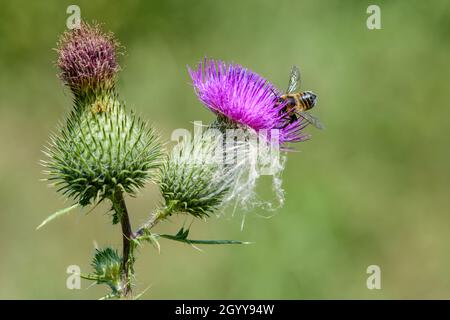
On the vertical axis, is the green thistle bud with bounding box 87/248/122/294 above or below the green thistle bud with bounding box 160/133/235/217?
below

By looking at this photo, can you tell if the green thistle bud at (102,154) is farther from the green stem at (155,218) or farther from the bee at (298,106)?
the bee at (298,106)

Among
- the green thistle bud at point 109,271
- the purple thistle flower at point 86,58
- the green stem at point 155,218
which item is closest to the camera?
the green thistle bud at point 109,271

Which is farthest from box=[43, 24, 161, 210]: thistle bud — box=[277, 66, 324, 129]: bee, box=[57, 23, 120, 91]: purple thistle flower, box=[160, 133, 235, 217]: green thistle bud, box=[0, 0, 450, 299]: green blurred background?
box=[0, 0, 450, 299]: green blurred background

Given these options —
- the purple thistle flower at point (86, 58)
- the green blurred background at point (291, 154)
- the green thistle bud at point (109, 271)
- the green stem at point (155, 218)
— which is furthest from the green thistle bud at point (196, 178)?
the green blurred background at point (291, 154)

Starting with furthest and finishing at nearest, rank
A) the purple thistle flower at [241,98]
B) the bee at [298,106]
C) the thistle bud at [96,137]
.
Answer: the bee at [298,106] < the purple thistle flower at [241,98] < the thistle bud at [96,137]

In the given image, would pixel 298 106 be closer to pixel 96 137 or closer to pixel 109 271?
pixel 96 137

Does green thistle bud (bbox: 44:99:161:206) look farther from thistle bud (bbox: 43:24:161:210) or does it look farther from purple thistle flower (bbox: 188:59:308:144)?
Result: purple thistle flower (bbox: 188:59:308:144)
